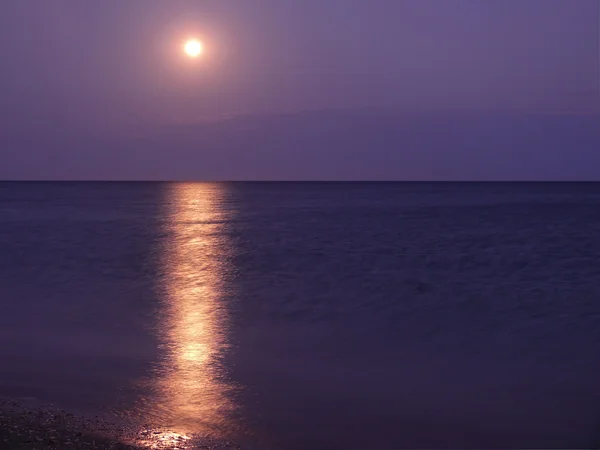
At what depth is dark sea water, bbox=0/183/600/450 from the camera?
9.48 m

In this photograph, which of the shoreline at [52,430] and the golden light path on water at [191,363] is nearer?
the shoreline at [52,430]

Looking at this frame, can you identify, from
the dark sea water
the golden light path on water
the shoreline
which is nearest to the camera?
the shoreline

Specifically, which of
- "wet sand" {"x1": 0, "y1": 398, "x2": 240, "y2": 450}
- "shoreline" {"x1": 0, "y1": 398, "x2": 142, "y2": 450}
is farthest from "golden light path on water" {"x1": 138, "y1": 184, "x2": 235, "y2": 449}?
"shoreline" {"x1": 0, "y1": 398, "x2": 142, "y2": 450}

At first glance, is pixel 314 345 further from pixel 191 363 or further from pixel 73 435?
pixel 73 435

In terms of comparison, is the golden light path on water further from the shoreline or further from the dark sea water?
the shoreline

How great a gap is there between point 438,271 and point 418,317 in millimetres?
9678

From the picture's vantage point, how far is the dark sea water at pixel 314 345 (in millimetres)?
9484

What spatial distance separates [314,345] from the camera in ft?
46.3

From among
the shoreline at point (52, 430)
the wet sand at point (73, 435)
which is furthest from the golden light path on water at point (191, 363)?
the shoreline at point (52, 430)

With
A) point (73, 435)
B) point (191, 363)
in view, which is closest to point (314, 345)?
point (191, 363)

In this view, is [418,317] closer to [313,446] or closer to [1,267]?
[313,446]

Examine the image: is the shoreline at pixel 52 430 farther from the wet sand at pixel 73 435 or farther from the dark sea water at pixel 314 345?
the dark sea water at pixel 314 345

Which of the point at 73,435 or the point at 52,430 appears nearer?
the point at 73,435

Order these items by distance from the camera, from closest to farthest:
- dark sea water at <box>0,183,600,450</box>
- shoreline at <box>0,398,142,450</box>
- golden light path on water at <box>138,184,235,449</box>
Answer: shoreline at <box>0,398,142,450</box> < golden light path on water at <box>138,184,235,449</box> < dark sea water at <box>0,183,600,450</box>
